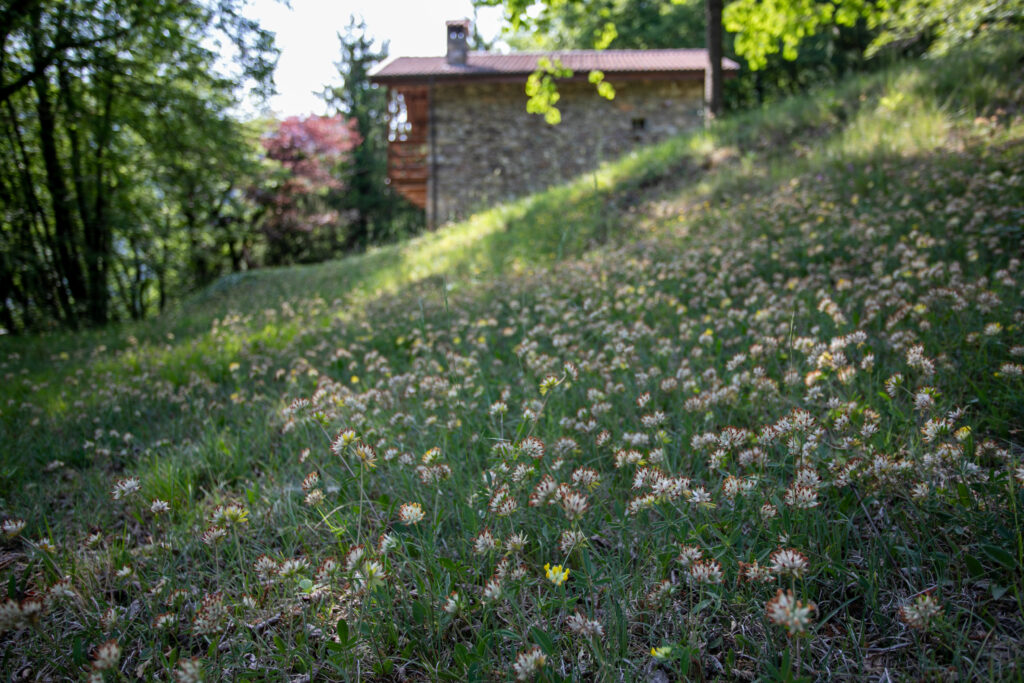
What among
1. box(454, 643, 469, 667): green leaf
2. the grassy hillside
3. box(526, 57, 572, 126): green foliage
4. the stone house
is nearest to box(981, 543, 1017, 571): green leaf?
the grassy hillside

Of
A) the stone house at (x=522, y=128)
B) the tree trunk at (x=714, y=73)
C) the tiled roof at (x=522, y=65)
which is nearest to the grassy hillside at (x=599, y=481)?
the tree trunk at (x=714, y=73)

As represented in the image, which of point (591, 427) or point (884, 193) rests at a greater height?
point (884, 193)

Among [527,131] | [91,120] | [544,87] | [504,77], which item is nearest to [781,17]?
[544,87]

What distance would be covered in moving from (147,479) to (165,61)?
37.2 feet

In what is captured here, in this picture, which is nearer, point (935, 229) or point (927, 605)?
point (927, 605)

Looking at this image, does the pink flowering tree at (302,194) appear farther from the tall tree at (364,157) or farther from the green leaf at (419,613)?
the green leaf at (419,613)

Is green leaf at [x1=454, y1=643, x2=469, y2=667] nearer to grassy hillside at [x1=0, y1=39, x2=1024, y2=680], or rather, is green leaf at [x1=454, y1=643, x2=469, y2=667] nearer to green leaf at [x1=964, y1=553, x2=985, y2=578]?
grassy hillside at [x1=0, y1=39, x2=1024, y2=680]

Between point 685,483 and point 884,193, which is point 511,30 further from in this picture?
point 685,483

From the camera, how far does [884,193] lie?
514cm

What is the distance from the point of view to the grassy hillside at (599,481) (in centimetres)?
141

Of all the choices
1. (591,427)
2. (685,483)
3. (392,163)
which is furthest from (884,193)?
(392,163)

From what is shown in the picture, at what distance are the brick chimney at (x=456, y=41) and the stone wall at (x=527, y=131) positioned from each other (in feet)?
5.50

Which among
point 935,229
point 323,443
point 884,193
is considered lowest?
point 323,443

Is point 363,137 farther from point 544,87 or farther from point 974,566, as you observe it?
point 974,566
